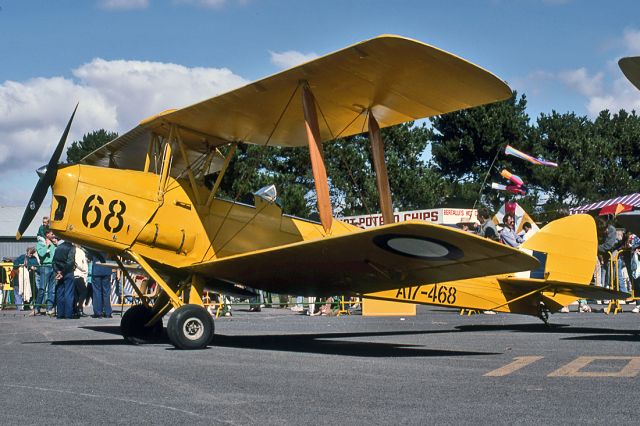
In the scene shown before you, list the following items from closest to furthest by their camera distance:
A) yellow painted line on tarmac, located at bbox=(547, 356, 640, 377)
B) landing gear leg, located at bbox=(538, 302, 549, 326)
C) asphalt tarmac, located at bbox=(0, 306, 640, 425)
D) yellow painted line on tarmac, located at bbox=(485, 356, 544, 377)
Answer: asphalt tarmac, located at bbox=(0, 306, 640, 425) < yellow painted line on tarmac, located at bbox=(547, 356, 640, 377) < yellow painted line on tarmac, located at bbox=(485, 356, 544, 377) < landing gear leg, located at bbox=(538, 302, 549, 326)

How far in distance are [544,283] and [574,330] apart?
823 millimetres

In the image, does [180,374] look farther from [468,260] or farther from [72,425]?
[468,260]

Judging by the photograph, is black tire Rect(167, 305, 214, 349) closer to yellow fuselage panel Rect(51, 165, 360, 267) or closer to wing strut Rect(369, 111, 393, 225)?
yellow fuselage panel Rect(51, 165, 360, 267)

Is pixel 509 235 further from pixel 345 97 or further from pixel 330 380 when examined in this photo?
pixel 330 380

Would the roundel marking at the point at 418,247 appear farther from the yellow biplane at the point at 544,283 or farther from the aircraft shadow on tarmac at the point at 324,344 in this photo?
the yellow biplane at the point at 544,283

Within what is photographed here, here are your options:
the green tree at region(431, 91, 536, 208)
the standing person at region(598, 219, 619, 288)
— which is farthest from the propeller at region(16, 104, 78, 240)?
the green tree at region(431, 91, 536, 208)

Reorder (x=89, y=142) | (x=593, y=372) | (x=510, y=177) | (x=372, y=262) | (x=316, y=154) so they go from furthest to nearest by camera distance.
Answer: (x=89, y=142), (x=510, y=177), (x=316, y=154), (x=372, y=262), (x=593, y=372)

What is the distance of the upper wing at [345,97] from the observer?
29.8 feet

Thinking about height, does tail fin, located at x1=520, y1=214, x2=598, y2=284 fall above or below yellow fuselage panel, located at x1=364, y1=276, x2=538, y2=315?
above

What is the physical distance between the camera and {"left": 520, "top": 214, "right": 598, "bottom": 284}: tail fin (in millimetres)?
12641

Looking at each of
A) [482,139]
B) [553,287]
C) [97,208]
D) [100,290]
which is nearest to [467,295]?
[553,287]

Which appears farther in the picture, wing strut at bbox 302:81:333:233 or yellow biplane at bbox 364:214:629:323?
yellow biplane at bbox 364:214:629:323

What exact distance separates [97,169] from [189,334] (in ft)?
7.60

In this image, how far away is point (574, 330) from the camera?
479 inches
